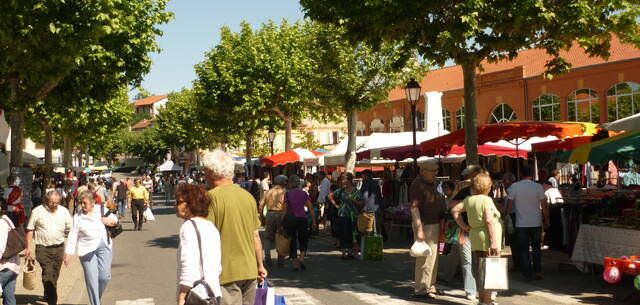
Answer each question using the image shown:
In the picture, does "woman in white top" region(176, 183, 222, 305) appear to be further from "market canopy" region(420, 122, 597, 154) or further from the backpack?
"market canopy" region(420, 122, 597, 154)

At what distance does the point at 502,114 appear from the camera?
Answer: 4159 centimetres

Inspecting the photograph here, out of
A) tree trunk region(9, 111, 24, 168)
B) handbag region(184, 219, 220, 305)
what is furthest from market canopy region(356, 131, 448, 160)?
handbag region(184, 219, 220, 305)

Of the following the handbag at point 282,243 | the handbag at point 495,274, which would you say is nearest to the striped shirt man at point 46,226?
the handbag at point 282,243

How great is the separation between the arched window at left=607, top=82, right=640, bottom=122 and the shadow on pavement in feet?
71.5

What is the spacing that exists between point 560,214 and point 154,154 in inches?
3885

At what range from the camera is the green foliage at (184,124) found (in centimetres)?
5762

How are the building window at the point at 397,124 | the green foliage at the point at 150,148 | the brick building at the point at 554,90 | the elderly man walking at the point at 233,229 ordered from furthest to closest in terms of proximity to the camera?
1. the green foliage at the point at 150,148
2. the building window at the point at 397,124
3. the brick building at the point at 554,90
4. the elderly man walking at the point at 233,229

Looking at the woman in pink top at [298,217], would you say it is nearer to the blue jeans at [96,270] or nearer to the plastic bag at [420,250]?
the plastic bag at [420,250]

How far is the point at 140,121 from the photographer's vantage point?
552 ft

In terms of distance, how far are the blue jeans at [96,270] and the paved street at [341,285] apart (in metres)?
1.59

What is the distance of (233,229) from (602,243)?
6.71 meters

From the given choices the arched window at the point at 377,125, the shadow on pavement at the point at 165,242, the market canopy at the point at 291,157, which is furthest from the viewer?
the arched window at the point at 377,125

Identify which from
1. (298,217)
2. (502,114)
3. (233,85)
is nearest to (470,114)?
(298,217)

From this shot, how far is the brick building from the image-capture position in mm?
33406
